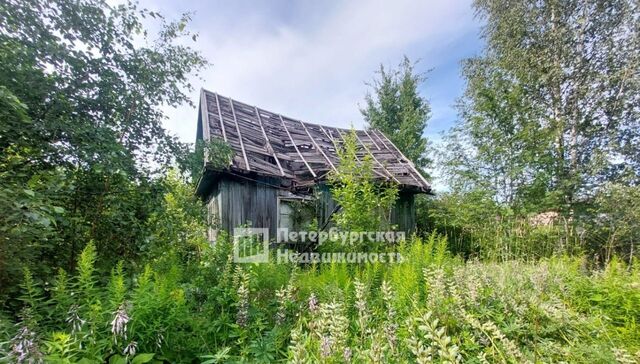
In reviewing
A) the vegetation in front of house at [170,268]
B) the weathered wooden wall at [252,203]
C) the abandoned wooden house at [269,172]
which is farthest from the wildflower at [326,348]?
the weathered wooden wall at [252,203]

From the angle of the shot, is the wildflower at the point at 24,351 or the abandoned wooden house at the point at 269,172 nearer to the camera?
the wildflower at the point at 24,351

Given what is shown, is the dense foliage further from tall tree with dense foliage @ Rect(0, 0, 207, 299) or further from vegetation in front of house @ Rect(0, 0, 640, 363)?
tall tree with dense foliage @ Rect(0, 0, 207, 299)

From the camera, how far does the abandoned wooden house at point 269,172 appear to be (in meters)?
6.10

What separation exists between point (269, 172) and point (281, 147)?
1567mm

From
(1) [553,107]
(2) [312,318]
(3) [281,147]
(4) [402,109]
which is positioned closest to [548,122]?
(1) [553,107]

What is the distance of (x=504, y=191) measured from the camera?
25.3ft

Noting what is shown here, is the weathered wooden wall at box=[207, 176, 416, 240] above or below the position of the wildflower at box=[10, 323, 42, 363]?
above

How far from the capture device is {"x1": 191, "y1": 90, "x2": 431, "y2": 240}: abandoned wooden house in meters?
6.10

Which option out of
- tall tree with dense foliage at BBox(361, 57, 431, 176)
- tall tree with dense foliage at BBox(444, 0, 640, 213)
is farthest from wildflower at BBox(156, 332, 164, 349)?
tall tree with dense foliage at BBox(361, 57, 431, 176)

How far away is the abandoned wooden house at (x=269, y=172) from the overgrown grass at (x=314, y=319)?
302 centimetres

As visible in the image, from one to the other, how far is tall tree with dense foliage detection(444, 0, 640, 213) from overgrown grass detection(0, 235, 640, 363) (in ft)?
19.0

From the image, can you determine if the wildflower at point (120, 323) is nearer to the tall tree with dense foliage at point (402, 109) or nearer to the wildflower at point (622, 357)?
the wildflower at point (622, 357)

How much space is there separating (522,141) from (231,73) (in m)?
7.83

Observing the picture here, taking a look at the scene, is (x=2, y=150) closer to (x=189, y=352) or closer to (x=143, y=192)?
(x=143, y=192)
